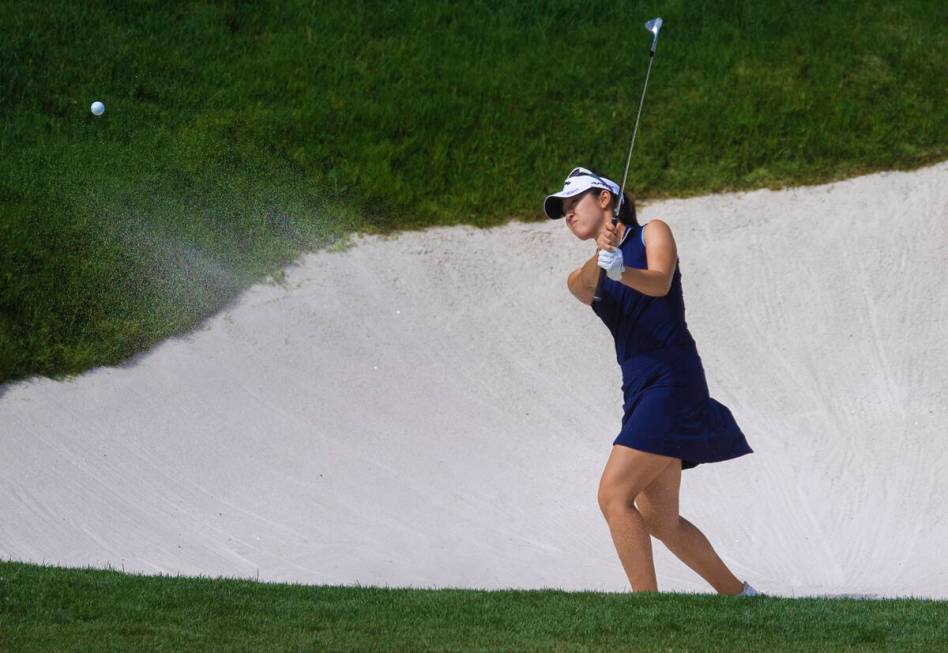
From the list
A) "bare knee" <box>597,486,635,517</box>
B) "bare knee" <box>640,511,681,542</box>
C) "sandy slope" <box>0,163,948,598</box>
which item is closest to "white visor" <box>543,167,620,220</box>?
"bare knee" <box>597,486,635,517</box>

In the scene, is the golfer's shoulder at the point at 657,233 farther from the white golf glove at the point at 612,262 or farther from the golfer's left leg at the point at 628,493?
the golfer's left leg at the point at 628,493

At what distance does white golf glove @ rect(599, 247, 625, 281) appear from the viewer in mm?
4965

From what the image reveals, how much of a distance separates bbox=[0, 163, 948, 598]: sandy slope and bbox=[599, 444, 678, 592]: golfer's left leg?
207 centimetres

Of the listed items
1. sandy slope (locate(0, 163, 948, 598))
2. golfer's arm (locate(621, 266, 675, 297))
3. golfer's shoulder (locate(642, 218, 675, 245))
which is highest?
golfer's shoulder (locate(642, 218, 675, 245))

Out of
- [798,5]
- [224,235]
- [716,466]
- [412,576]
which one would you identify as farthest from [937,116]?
[412,576]


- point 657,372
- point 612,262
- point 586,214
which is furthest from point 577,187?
point 657,372

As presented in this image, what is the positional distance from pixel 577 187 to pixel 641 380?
28.4 inches

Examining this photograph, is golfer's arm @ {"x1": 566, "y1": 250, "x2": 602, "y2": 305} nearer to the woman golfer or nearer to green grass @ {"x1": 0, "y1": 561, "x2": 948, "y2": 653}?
the woman golfer

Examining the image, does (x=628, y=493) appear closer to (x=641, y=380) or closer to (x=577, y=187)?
(x=641, y=380)

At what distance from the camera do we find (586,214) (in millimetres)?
5355

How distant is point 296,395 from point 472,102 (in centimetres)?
336

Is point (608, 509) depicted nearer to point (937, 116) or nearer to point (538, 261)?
Result: point (538, 261)

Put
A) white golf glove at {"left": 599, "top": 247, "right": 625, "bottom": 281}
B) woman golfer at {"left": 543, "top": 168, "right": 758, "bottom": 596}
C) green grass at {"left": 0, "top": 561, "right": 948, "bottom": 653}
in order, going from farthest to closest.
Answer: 1. woman golfer at {"left": 543, "top": 168, "right": 758, "bottom": 596}
2. white golf glove at {"left": 599, "top": 247, "right": 625, "bottom": 281}
3. green grass at {"left": 0, "top": 561, "right": 948, "bottom": 653}

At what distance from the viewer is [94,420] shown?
8.35 meters
